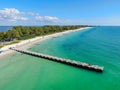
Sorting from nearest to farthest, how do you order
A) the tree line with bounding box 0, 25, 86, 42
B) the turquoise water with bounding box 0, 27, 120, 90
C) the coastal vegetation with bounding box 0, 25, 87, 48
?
the turquoise water with bounding box 0, 27, 120, 90
the coastal vegetation with bounding box 0, 25, 87, 48
the tree line with bounding box 0, 25, 86, 42

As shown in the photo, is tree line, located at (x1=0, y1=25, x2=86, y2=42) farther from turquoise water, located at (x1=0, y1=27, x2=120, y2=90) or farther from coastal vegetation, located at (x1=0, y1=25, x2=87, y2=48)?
turquoise water, located at (x1=0, y1=27, x2=120, y2=90)

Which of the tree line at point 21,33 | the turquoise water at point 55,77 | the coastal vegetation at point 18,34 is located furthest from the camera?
the tree line at point 21,33

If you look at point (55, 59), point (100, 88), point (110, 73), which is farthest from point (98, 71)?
point (55, 59)

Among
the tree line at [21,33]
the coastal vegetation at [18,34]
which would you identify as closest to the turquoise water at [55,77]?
the coastal vegetation at [18,34]

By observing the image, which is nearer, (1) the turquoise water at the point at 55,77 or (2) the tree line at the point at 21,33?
(1) the turquoise water at the point at 55,77

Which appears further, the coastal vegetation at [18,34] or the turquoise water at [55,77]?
the coastal vegetation at [18,34]

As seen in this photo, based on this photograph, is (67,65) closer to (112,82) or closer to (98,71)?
(98,71)

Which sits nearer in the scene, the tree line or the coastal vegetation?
the coastal vegetation

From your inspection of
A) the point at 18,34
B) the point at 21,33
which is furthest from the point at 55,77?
the point at 21,33

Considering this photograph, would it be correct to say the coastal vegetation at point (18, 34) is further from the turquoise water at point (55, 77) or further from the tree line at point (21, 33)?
the turquoise water at point (55, 77)

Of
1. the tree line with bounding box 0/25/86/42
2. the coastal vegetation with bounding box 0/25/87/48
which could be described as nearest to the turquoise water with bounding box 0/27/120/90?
the coastal vegetation with bounding box 0/25/87/48

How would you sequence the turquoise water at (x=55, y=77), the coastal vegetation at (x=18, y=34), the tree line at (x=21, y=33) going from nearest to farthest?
1. the turquoise water at (x=55, y=77)
2. the coastal vegetation at (x=18, y=34)
3. the tree line at (x=21, y=33)
